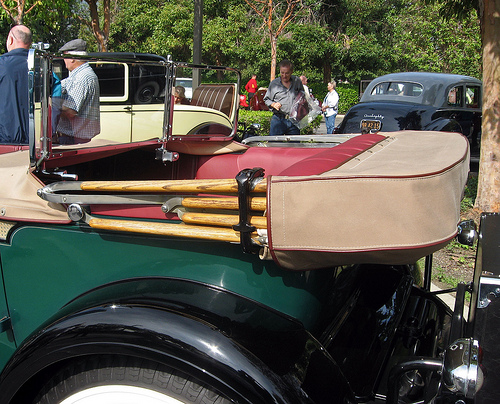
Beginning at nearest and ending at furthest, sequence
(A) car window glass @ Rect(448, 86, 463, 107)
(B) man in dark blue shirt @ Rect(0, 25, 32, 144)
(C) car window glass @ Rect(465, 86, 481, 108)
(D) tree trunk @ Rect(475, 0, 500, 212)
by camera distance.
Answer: (B) man in dark blue shirt @ Rect(0, 25, 32, 144) → (D) tree trunk @ Rect(475, 0, 500, 212) → (A) car window glass @ Rect(448, 86, 463, 107) → (C) car window glass @ Rect(465, 86, 481, 108)

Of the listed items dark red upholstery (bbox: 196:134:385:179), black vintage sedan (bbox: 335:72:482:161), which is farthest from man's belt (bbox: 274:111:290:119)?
dark red upholstery (bbox: 196:134:385:179)

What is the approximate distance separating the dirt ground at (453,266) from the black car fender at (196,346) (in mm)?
2852

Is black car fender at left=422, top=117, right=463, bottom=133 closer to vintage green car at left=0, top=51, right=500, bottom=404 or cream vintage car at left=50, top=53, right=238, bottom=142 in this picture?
cream vintage car at left=50, top=53, right=238, bottom=142

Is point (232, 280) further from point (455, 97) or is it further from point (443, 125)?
point (455, 97)

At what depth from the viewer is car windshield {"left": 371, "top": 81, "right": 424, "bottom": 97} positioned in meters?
8.82

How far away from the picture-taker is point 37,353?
143 cm

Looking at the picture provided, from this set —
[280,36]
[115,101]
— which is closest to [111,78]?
[115,101]

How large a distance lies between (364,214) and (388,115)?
750cm

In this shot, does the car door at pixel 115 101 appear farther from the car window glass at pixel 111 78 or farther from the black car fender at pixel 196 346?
the black car fender at pixel 196 346

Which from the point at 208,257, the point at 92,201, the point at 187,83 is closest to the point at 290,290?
the point at 208,257

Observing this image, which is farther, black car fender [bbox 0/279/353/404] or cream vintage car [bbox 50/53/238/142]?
cream vintage car [bbox 50/53/238/142]

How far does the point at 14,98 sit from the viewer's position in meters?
3.03

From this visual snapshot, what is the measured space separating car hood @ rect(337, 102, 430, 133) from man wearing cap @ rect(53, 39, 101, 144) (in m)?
6.72

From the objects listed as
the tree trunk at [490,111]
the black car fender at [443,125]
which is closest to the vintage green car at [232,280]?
the tree trunk at [490,111]
